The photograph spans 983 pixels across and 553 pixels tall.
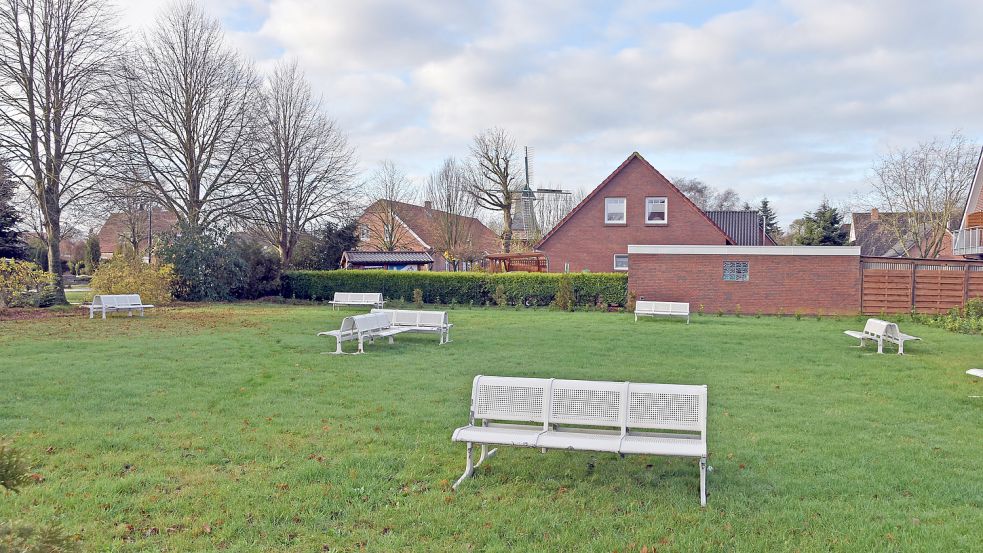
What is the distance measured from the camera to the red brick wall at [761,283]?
26.5 metres

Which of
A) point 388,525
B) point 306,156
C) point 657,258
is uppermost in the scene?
point 306,156

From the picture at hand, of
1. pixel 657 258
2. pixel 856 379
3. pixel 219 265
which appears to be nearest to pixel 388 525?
pixel 856 379

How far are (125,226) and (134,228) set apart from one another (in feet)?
16.1

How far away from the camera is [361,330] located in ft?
46.7

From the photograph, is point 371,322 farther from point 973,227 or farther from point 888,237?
point 888,237

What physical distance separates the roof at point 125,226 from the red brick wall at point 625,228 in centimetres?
2454

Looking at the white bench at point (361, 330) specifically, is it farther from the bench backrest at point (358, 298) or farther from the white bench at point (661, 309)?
the bench backrest at point (358, 298)

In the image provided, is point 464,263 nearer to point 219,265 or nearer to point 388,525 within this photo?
point 219,265

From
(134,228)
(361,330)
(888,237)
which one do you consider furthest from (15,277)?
(888,237)

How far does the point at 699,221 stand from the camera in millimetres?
34000

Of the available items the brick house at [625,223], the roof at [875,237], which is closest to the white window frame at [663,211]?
the brick house at [625,223]

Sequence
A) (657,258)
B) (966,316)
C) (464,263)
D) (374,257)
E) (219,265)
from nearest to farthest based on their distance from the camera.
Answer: (966,316) → (657,258) → (219,265) → (374,257) → (464,263)

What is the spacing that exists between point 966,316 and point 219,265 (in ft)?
98.2

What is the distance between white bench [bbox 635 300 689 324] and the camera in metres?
22.2
